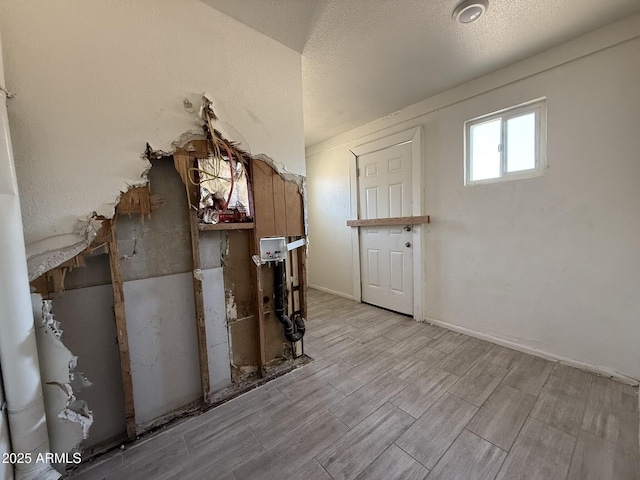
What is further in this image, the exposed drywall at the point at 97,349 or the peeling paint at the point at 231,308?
the peeling paint at the point at 231,308

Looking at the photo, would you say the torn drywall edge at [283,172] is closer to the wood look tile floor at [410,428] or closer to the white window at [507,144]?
the wood look tile floor at [410,428]

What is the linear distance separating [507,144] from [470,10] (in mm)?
1163

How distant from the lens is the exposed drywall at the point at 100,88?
105cm

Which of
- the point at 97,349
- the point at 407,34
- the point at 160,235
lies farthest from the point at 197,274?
the point at 407,34

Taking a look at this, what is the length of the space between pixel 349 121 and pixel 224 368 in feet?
9.72

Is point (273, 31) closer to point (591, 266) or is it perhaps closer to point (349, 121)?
point (349, 121)

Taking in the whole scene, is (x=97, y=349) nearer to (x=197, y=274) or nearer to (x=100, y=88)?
(x=197, y=274)

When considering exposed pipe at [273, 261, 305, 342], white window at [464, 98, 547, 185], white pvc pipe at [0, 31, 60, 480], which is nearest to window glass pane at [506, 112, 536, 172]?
white window at [464, 98, 547, 185]

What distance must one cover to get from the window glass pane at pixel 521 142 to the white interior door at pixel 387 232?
0.90 metres


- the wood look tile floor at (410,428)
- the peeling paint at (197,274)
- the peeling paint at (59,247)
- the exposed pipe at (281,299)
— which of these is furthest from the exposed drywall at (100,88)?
the wood look tile floor at (410,428)

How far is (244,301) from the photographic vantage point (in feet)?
5.90

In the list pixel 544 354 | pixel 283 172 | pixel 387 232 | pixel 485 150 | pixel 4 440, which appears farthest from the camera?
pixel 387 232

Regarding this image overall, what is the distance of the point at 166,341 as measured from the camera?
4.83 feet

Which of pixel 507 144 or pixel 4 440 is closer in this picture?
pixel 4 440
